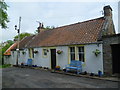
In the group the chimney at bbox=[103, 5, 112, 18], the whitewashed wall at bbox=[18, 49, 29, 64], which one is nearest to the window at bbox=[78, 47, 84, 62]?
the chimney at bbox=[103, 5, 112, 18]

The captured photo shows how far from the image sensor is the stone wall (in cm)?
891

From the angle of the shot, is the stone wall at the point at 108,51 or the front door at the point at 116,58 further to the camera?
the front door at the point at 116,58

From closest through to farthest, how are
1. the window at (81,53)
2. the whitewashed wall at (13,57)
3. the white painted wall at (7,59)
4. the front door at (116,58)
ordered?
the front door at (116,58), the window at (81,53), the whitewashed wall at (13,57), the white painted wall at (7,59)

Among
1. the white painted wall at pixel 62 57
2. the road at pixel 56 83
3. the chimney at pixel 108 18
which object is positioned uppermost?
the chimney at pixel 108 18

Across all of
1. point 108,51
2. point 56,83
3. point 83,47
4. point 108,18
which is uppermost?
point 108,18

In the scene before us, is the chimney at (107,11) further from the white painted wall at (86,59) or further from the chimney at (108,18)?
the white painted wall at (86,59)

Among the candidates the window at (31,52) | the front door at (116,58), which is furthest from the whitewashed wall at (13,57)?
the front door at (116,58)

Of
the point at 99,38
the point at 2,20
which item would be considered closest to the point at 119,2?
the point at 99,38

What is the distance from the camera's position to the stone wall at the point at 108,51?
29.2ft

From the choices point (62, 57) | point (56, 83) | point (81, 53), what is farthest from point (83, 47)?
point (56, 83)

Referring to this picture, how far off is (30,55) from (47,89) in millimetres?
12156

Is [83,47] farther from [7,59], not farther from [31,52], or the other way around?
[7,59]

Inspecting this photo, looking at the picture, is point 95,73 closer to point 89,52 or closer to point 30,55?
point 89,52

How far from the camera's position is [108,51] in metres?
9.16
